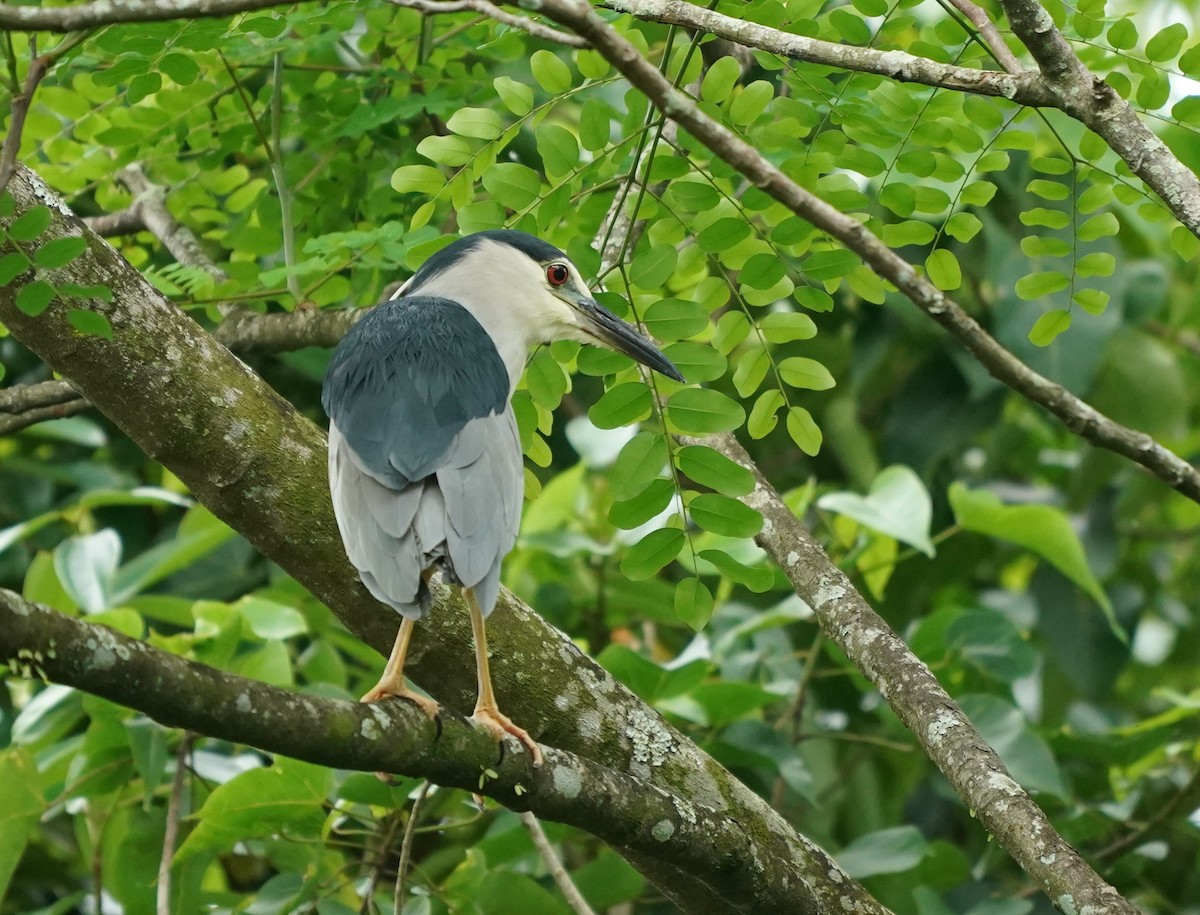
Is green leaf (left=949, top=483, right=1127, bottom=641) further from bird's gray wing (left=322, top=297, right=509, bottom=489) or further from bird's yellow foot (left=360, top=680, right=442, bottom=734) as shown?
bird's yellow foot (left=360, top=680, right=442, bottom=734)

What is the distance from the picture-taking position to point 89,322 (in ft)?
5.80

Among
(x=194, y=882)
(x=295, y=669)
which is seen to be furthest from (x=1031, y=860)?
(x=295, y=669)

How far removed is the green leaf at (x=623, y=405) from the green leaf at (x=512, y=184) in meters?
0.33

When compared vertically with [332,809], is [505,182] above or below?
above

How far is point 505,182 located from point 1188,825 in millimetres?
2011

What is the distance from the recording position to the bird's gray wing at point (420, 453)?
1.81 metres

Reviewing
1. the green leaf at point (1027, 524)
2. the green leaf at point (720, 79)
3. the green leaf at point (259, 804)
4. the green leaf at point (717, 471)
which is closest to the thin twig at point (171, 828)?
the green leaf at point (259, 804)

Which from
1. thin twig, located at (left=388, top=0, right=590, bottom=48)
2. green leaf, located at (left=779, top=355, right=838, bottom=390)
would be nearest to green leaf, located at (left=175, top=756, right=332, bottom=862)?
green leaf, located at (left=779, top=355, right=838, bottom=390)

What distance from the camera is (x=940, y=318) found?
1.51m

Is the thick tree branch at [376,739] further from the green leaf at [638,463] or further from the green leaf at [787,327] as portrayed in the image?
the green leaf at [787,327]

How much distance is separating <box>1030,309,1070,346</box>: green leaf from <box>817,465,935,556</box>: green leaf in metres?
0.64

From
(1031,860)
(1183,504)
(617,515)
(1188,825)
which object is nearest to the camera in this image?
(1031,860)

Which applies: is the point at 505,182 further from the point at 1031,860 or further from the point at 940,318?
the point at 1031,860

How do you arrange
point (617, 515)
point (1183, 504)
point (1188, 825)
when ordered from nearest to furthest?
point (617, 515), point (1188, 825), point (1183, 504)
